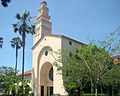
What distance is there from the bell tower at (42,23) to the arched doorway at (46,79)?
10.8 metres

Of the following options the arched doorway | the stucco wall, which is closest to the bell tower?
the stucco wall

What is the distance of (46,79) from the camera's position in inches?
1313

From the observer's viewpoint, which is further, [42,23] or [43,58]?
[42,23]

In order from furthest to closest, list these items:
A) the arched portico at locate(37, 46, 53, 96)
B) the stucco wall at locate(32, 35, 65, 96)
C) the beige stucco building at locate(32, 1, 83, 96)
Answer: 1. the arched portico at locate(37, 46, 53, 96)
2. the beige stucco building at locate(32, 1, 83, 96)
3. the stucco wall at locate(32, 35, 65, 96)

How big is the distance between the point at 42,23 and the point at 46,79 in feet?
54.1

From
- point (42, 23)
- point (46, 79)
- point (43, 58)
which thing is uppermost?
point (42, 23)

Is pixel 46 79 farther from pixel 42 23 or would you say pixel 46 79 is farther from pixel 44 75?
pixel 42 23

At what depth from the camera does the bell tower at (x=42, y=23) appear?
41.3m

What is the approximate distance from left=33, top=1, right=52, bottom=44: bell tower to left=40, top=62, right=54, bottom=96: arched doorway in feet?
35.4

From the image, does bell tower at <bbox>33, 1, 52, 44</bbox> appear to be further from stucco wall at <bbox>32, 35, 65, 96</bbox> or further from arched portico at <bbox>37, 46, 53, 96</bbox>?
arched portico at <bbox>37, 46, 53, 96</bbox>

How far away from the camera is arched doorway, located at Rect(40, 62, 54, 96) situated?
32.4 meters

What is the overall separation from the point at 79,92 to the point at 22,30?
16.7 meters

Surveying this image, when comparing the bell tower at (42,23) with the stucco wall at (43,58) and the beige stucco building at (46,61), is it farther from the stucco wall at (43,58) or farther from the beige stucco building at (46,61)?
the stucco wall at (43,58)

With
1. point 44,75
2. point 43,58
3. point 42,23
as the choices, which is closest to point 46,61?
point 43,58
